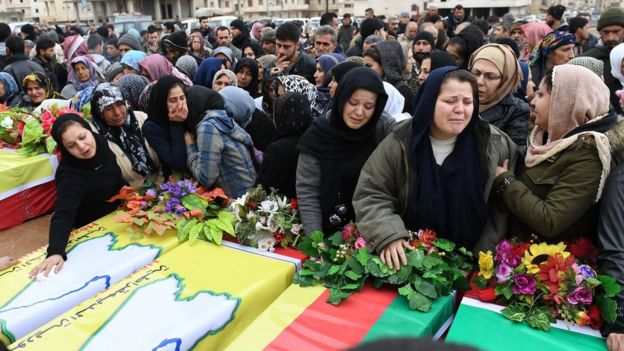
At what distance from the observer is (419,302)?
1976 mm

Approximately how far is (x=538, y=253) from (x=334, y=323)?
37.0 inches

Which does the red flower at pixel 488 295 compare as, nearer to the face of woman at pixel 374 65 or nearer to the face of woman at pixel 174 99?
the face of woman at pixel 174 99

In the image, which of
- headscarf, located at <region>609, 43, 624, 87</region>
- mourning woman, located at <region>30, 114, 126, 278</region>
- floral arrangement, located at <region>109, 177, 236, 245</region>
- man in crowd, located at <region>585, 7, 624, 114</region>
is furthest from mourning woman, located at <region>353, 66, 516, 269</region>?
man in crowd, located at <region>585, 7, 624, 114</region>

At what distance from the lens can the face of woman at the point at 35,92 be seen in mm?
4824

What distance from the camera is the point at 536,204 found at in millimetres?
2012

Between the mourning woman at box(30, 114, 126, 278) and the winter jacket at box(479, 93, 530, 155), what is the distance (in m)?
2.57

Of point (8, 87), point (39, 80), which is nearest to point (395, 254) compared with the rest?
point (39, 80)

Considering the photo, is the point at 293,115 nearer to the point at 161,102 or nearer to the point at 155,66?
the point at 161,102

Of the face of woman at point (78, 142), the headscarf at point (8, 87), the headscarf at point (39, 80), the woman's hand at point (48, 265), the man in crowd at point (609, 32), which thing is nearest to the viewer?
the woman's hand at point (48, 265)

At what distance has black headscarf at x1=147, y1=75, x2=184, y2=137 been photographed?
322 centimetres

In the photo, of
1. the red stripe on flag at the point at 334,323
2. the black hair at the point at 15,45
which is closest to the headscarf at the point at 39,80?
the black hair at the point at 15,45

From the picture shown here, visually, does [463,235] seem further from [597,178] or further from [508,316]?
[597,178]

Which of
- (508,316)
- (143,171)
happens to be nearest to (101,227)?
(143,171)

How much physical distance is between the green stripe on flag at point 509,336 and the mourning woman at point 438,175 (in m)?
0.40
